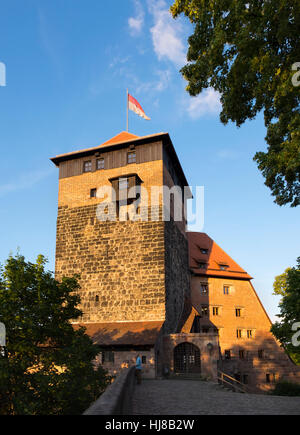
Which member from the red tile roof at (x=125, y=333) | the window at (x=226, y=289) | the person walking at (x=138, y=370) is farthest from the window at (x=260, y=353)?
the person walking at (x=138, y=370)

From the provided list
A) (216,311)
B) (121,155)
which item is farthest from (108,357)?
(121,155)

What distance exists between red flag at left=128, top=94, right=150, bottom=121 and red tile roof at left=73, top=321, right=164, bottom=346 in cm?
1715

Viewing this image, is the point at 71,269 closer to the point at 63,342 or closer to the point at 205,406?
the point at 63,342

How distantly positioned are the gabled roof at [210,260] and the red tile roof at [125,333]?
1190 cm

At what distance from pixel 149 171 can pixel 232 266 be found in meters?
15.2

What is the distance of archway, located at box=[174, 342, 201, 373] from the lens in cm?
2392

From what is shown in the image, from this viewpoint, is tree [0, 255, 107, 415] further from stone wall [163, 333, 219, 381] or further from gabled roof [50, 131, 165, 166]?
gabled roof [50, 131, 165, 166]

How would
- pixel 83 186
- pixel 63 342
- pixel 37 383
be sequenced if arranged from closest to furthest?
pixel 37 383
pixel 63 342
pixel 83 186

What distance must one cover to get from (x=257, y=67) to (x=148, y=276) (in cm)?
1662

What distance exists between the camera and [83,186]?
99.6 feet

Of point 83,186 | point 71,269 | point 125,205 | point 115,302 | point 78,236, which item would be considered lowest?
point 115,302

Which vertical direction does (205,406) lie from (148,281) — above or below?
below

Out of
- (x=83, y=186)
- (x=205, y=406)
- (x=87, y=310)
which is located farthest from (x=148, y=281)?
(x=205, y=406)

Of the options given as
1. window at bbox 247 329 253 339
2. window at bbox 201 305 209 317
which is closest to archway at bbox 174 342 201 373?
window at bbox 201 305 209 317
